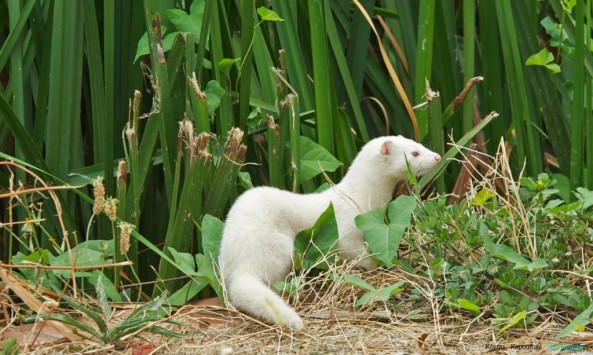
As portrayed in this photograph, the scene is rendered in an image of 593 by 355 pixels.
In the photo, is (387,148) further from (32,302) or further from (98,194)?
(32,302)

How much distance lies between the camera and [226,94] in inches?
146

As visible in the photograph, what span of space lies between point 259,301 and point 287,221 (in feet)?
1.52

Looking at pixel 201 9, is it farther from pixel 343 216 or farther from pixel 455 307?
A: pixel 455 307

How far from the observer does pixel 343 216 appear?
148 inches

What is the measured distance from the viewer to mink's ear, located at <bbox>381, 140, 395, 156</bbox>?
380 centimetres

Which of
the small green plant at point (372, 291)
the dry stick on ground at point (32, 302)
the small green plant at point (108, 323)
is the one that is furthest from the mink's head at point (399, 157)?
the dry stick on ground at point (32, 302)

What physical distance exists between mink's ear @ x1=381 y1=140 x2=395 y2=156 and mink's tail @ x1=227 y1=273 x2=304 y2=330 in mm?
746

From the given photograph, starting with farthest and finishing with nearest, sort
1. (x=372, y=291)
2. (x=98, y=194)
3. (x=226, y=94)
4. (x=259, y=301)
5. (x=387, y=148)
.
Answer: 1. (x=387, y=148)
2. (x=226, y=94)
3. (x=372, y=291)
4. (x=259, y=301)
5. (x=98, y=194)

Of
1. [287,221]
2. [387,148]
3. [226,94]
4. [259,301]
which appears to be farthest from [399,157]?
[259,301]

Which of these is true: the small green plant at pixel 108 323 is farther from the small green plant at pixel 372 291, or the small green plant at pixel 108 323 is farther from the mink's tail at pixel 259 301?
the small green plant at pixel 372 291

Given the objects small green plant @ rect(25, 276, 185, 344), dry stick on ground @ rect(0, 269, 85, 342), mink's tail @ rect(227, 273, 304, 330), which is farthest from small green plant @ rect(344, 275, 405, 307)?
dry stick on ground @ rect(0, 269, 85, 342)

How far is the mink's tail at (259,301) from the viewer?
3.05 meters

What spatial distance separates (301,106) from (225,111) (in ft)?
1.31

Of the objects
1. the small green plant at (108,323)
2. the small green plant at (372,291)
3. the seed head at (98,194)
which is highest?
the seed head at (98,194)
